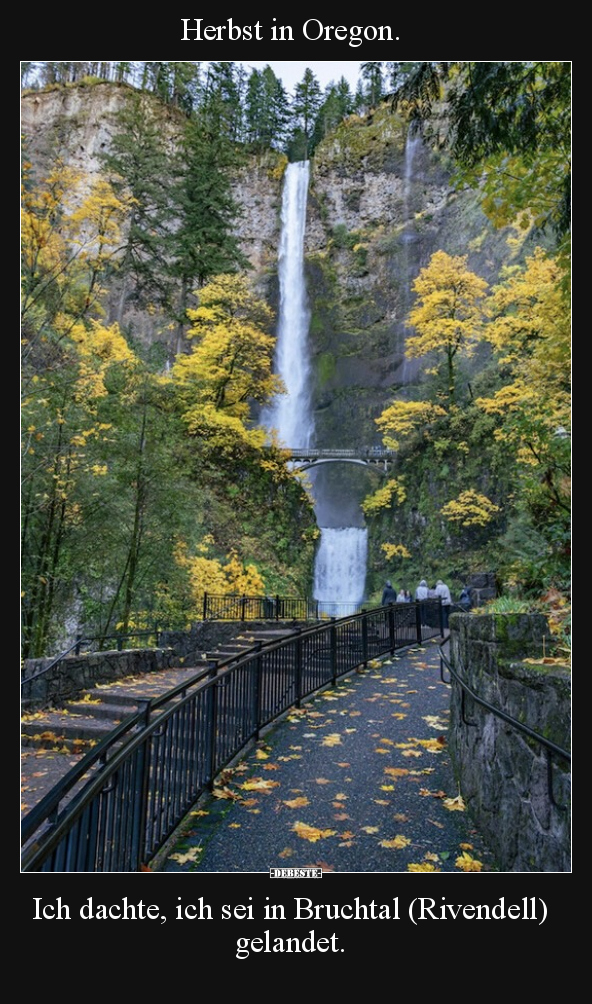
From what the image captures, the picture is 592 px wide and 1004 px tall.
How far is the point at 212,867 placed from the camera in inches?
128

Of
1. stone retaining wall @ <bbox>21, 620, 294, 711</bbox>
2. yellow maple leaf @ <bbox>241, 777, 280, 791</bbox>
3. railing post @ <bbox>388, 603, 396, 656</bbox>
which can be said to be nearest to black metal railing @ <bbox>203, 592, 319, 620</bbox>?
stone retaining wall @ <bbox>21, 620, 294, 711</bbox>

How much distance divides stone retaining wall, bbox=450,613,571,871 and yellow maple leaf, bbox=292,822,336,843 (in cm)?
106

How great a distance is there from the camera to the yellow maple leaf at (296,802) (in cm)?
403

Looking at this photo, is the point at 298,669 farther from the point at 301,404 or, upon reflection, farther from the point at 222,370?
the point at 301,404

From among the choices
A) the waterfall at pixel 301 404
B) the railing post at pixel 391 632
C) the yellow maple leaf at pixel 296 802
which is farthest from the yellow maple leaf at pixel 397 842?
the waterfall at pixel 301 404

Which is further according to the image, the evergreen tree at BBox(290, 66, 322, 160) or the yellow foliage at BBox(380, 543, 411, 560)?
the evergreen tree at BBox(290, 66, 322, 160)

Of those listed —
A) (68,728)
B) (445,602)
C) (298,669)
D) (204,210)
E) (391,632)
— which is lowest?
(68,728)

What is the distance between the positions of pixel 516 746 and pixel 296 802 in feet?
5.83

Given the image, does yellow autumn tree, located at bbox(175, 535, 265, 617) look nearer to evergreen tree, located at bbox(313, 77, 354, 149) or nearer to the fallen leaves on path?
the fallen leaves on path

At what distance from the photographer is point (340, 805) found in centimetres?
404

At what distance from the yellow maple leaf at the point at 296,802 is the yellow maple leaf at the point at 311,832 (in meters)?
0.31

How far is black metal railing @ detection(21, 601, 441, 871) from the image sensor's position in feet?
7.67

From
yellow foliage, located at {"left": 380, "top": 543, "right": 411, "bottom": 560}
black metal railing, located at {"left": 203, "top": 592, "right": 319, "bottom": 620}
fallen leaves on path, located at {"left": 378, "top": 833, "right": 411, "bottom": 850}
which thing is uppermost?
yellow foliage, located at {"left": 380, "top": 543, "right": 411, "bottom": 560}

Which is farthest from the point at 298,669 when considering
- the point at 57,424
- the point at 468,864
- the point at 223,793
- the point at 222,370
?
the point at 222,370
